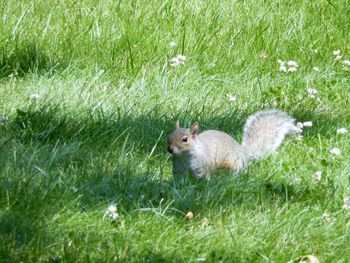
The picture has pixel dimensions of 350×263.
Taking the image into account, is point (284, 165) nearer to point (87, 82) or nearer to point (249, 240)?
point (249, 240)

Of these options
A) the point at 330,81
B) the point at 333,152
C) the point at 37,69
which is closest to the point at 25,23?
the point at 37,69

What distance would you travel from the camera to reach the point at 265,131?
15.3 feet

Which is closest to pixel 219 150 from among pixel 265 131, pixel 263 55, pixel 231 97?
pixel 265 131

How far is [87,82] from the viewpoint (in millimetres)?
5250

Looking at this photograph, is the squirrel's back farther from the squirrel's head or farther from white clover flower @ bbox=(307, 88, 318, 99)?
white clover flower @ bbox=(307, 88, 318, 99)

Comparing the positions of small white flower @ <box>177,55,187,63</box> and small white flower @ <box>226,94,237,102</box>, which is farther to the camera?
small white flower @ <box>177,55,187,63</box>

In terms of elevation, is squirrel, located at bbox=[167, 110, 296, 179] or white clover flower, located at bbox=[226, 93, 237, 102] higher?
squirrel, located at bbox=[167, 110, 296, 179]

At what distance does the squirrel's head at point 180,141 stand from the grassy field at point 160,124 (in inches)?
5.0

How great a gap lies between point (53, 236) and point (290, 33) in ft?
10.1

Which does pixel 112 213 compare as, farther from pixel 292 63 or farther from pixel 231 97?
pixel 292 63

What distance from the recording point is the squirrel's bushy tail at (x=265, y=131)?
15.2ft

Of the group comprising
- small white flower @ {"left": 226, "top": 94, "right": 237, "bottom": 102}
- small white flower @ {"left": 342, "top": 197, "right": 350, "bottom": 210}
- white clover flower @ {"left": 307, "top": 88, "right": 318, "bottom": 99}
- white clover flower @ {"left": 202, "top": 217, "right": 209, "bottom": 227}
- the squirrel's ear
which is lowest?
small white flower @ {"left": 226, "top": 94, "right": 237, "bottom": 102}

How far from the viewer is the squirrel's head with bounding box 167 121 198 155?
13.8ft

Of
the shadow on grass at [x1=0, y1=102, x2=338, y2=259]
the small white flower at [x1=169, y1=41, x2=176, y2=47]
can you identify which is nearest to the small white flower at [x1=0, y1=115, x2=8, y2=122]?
the shadow on grass at [x1=0, y1=102, x2=338, y2=259]
